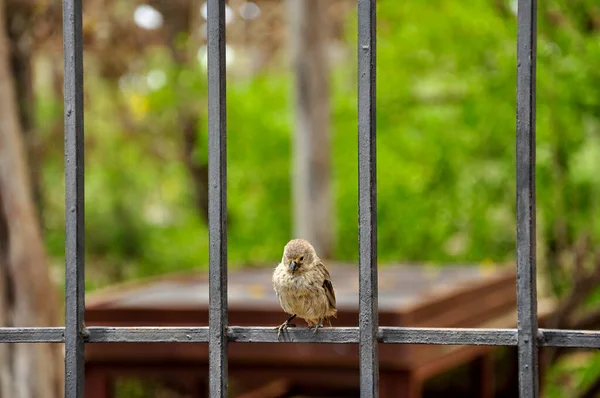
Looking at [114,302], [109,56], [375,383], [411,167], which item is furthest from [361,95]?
[109,56]

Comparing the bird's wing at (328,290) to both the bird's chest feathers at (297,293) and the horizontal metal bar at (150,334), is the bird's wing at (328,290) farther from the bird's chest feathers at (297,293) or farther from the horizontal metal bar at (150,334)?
the horizontal metal bar at (150,334)

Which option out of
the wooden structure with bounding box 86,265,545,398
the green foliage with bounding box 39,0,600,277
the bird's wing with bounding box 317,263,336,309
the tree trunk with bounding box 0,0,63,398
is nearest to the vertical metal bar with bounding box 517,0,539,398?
the bird's wing with bounding box 317,263,336,309

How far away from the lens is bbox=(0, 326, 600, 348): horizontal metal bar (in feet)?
7.02

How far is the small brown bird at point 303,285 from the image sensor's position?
3.21 meters

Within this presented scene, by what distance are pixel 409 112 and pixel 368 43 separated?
7379 mm

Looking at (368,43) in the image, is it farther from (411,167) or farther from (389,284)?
(411,167)

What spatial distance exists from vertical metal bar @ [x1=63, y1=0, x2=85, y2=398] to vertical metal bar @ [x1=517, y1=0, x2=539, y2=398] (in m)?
1.12

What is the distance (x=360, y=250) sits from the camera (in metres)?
2.23

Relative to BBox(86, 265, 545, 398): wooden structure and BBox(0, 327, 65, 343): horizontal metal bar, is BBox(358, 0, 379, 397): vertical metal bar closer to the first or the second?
BBox(0, 327, 65, 343): horizontal metal bar

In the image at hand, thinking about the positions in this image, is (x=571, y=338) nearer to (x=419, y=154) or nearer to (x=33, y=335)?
(x=33, y=335)

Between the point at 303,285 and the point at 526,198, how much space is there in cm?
126

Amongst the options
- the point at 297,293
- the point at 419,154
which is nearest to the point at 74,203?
the point at 297,293

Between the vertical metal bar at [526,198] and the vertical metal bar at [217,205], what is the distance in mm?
737

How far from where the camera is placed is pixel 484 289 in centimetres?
630
